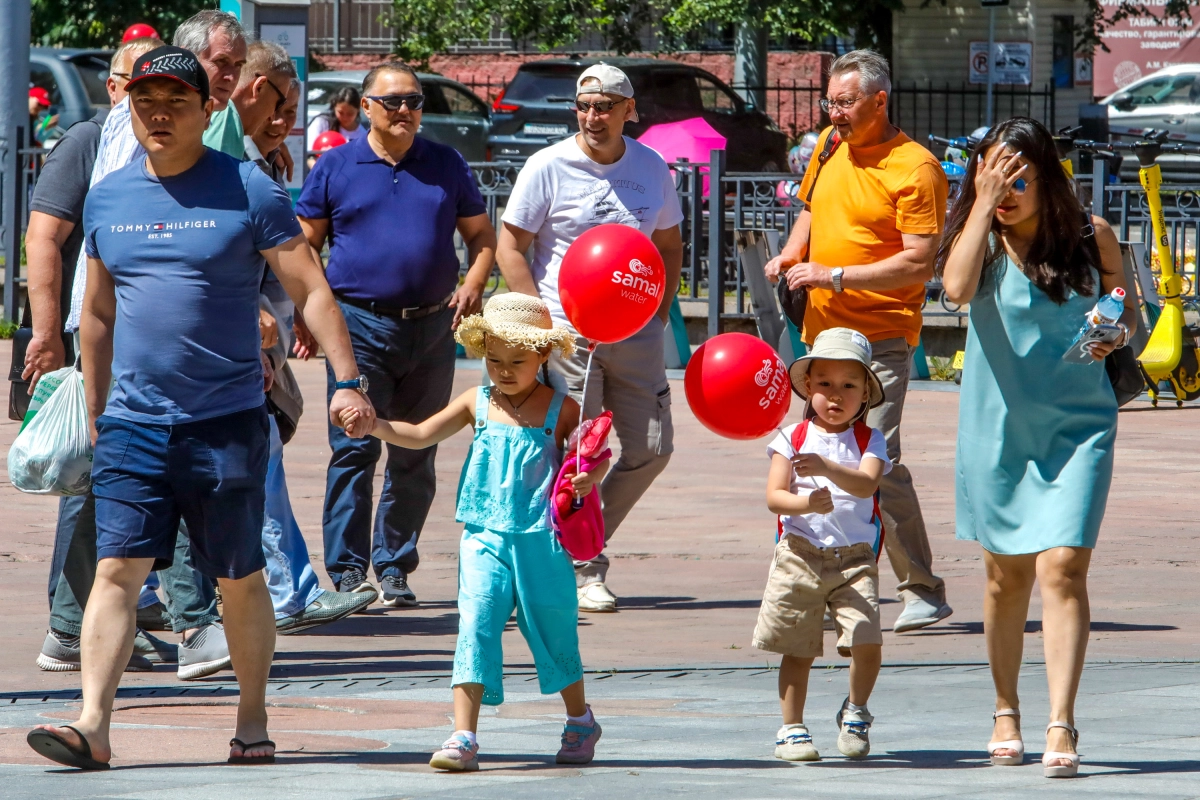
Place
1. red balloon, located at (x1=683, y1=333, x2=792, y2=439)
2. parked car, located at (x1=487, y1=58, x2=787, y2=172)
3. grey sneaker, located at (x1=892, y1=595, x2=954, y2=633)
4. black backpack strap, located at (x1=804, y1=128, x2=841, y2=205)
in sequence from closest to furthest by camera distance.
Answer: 1. red balloon, located at (x1=683, y1=333, x2=792, y2=439)
2. grey sneaker, located at (x1=892, y1=595, x2=954, y2=633)
3. black backpack strap, located at (x1=804, y1=128, x2=841, y2=205)
4. parked car, located at (x1=487, y1=58, x2=787, y2=172)

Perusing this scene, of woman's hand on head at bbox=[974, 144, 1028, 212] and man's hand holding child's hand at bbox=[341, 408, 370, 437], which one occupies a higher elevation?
woman's hand on head at bbox=[974, 144, 1028, 212]

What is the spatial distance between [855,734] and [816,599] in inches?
14.3

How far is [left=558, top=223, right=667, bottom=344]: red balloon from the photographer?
6.00 m

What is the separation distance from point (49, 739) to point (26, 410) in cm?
194

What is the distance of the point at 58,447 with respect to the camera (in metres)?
5.71

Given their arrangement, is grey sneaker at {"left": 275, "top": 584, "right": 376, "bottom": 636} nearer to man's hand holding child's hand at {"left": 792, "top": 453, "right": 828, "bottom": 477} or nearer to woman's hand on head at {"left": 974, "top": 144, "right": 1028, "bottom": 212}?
man's hand holding child's hand at {"left": 792, "top": 453, "right": 828, "bottom": 477}

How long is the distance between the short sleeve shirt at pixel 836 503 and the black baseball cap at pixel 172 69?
1.76 m

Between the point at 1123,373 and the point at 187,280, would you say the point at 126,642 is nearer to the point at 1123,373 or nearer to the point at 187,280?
the point at 187,280

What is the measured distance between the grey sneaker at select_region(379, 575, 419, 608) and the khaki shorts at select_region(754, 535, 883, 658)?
2.57 metres

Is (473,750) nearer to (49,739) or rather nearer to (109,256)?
(49,739)

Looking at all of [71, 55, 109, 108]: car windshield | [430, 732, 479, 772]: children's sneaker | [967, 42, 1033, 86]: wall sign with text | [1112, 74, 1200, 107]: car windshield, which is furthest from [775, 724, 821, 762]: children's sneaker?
[1112, 74, 1200, 107]: car windshield

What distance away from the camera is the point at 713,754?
5.11 m

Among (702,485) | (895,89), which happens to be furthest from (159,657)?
(895,89)

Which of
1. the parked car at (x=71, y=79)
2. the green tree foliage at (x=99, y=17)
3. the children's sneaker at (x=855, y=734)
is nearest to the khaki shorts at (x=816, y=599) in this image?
the children's sneaker at (x=855, y=734)
